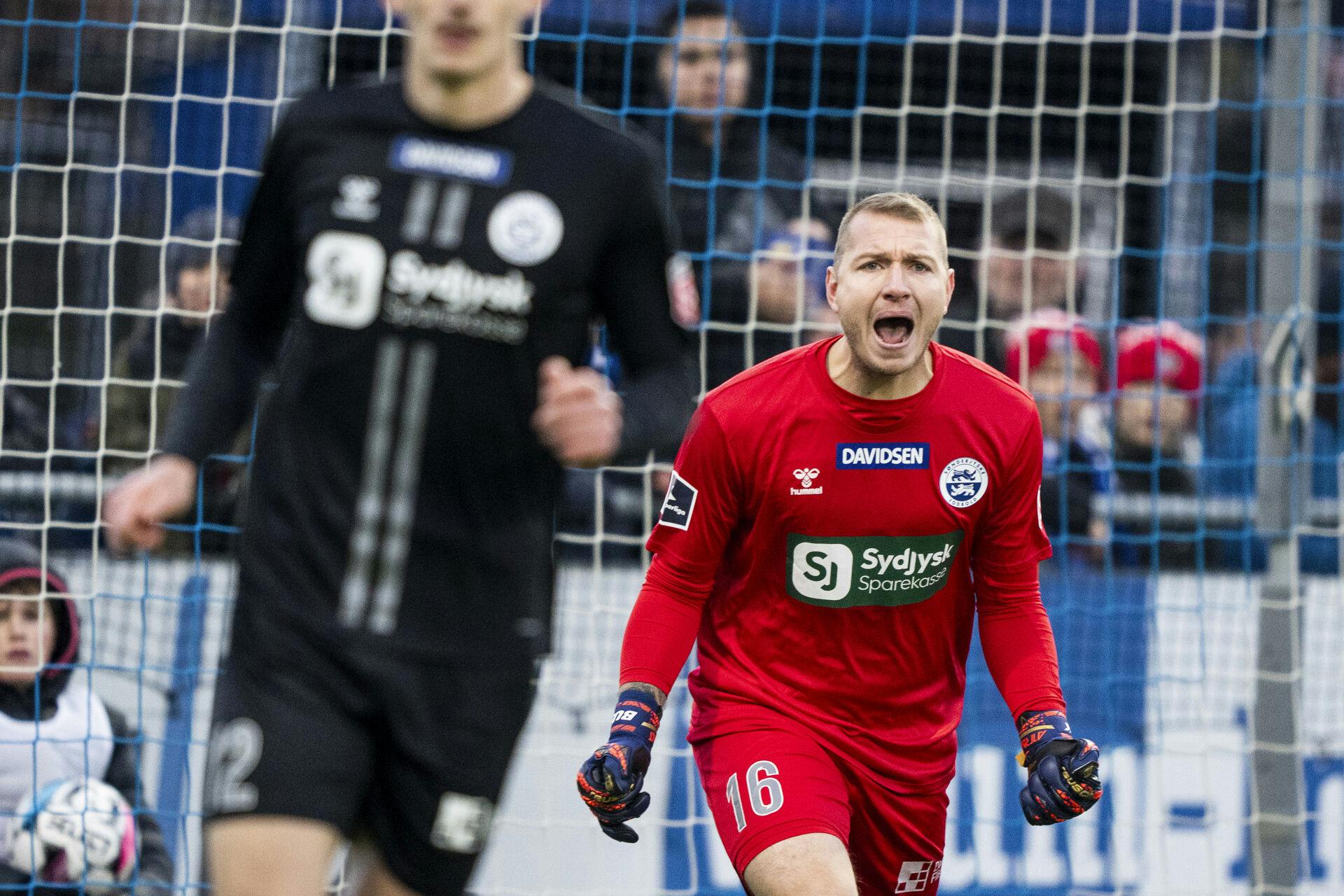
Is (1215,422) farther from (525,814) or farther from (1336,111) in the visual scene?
(525,814)

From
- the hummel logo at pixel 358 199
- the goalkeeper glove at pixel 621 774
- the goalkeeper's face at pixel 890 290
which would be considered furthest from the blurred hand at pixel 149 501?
the goalkeeper's face at pixel 890 290

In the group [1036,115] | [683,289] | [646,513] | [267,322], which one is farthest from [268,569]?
[1036,115]

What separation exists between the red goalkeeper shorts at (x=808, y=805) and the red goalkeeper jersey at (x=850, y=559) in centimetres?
4

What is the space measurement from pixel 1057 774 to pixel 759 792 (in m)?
0.67

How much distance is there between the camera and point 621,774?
374cm

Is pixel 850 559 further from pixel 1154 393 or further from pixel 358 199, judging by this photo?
pixel 1154 393

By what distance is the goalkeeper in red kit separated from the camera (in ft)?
13.0

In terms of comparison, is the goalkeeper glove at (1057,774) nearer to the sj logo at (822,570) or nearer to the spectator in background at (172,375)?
the sj logo at (822,570)

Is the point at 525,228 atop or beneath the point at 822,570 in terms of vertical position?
atop

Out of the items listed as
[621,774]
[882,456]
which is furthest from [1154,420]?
[621,774]

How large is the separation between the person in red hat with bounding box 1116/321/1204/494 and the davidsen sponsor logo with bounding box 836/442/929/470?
8.14 ft

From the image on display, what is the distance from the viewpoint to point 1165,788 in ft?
20.8

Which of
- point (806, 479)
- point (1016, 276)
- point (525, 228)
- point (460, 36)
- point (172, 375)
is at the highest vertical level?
point (1016, 276)

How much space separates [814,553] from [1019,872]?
289 cm
